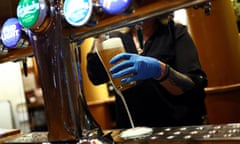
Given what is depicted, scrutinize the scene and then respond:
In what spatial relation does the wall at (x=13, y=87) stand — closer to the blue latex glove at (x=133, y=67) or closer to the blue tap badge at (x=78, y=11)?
the blue tap badge at (x=78, y=11)

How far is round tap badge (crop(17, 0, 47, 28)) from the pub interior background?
0.90ft

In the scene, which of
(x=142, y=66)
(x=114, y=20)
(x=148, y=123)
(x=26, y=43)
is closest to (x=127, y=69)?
(x=142, y=66)

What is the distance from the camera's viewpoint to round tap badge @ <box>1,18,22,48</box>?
1.66 metres

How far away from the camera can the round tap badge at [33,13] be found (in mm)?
1443

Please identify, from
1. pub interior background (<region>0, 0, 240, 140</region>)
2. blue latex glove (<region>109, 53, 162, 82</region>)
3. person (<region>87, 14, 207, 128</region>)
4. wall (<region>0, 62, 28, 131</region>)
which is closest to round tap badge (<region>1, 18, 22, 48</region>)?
pub interior background (<region>0, 0, 240, 140</region>)

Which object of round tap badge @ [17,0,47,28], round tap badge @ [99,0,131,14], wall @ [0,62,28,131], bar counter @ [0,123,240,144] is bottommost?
bar counter @ [0,123,240,144]

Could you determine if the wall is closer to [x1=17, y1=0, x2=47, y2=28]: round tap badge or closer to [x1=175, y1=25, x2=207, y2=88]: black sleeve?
[x1=17, y1=0, x2=47, y2=28]: round tap badge

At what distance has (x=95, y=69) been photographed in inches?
66.2

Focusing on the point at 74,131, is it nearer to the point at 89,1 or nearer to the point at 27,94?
the point at 89,1

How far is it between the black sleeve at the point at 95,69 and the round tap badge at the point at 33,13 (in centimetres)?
35

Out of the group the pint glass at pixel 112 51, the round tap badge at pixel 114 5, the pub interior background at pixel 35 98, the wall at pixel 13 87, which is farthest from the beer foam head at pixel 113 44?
the wall at pixel 13 87

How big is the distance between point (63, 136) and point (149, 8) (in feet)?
2.29

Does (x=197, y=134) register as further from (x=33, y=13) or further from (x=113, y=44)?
(x=33, y=13)

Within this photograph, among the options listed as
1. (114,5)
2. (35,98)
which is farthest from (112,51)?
(35,98)
